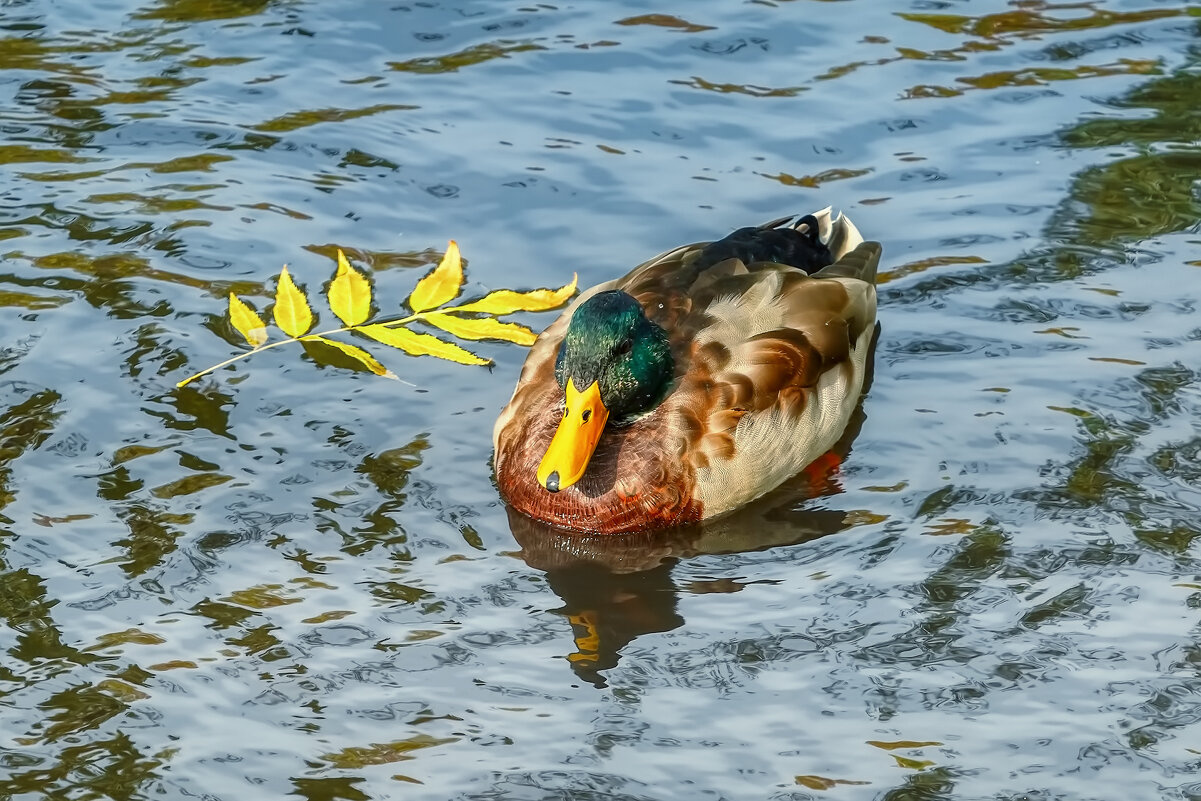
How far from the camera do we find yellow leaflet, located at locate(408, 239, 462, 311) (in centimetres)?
835

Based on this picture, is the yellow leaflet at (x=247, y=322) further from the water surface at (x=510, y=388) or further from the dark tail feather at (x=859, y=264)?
the dark tail feather at (x=859, y=264)

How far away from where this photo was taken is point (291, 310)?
8281 mm

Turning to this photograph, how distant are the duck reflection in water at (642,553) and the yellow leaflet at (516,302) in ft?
3.35

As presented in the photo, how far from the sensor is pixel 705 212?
32.4 ft

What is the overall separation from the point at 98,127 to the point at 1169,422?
6.44 metres

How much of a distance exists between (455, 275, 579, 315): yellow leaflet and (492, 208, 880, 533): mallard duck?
13cm

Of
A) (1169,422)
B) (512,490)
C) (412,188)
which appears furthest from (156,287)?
(1169,422)

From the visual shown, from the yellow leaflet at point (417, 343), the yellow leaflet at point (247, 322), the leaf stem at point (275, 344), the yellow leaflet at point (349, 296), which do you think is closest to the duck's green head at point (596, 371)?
the yellow leaflet at point (417, 343)

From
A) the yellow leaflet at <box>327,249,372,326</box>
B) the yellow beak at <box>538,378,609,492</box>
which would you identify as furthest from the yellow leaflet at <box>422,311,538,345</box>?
the yellow beak at <box>538,378,609,492</box>

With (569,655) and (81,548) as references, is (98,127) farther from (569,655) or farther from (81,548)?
(569,655)

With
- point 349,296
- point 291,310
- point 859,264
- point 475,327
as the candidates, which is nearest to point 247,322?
point 291,310

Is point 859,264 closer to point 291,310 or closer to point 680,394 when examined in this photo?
point 680,394

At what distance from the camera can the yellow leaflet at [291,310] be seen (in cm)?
820

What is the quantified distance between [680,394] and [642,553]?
2.48ft
